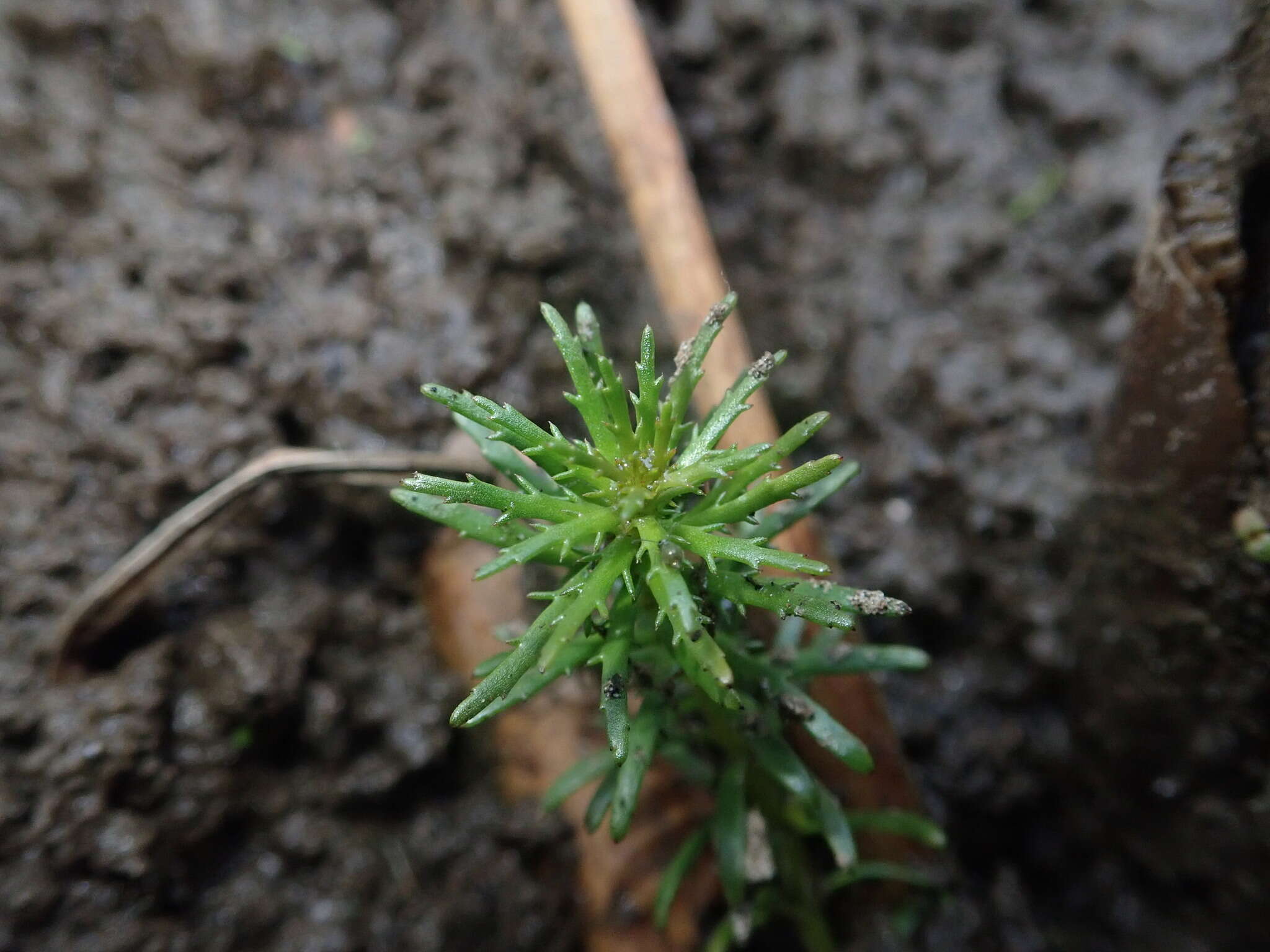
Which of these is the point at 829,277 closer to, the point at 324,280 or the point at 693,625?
the point at 324,280

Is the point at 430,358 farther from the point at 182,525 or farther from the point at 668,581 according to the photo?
the point at 668,581

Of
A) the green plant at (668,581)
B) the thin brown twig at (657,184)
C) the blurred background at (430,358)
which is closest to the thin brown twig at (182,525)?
the blurred background at (430,358)

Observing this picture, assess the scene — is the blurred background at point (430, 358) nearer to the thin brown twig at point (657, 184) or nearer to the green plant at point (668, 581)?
the thin brown twig at point (657, 184)

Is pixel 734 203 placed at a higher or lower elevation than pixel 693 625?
higher

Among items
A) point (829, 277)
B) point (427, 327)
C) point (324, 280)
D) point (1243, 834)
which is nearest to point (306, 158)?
point (324, 280)

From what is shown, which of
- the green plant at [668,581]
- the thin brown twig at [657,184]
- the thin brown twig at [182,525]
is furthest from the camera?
the thin brown twig at [657,184]

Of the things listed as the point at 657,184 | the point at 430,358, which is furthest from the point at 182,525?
the point at 657,184
